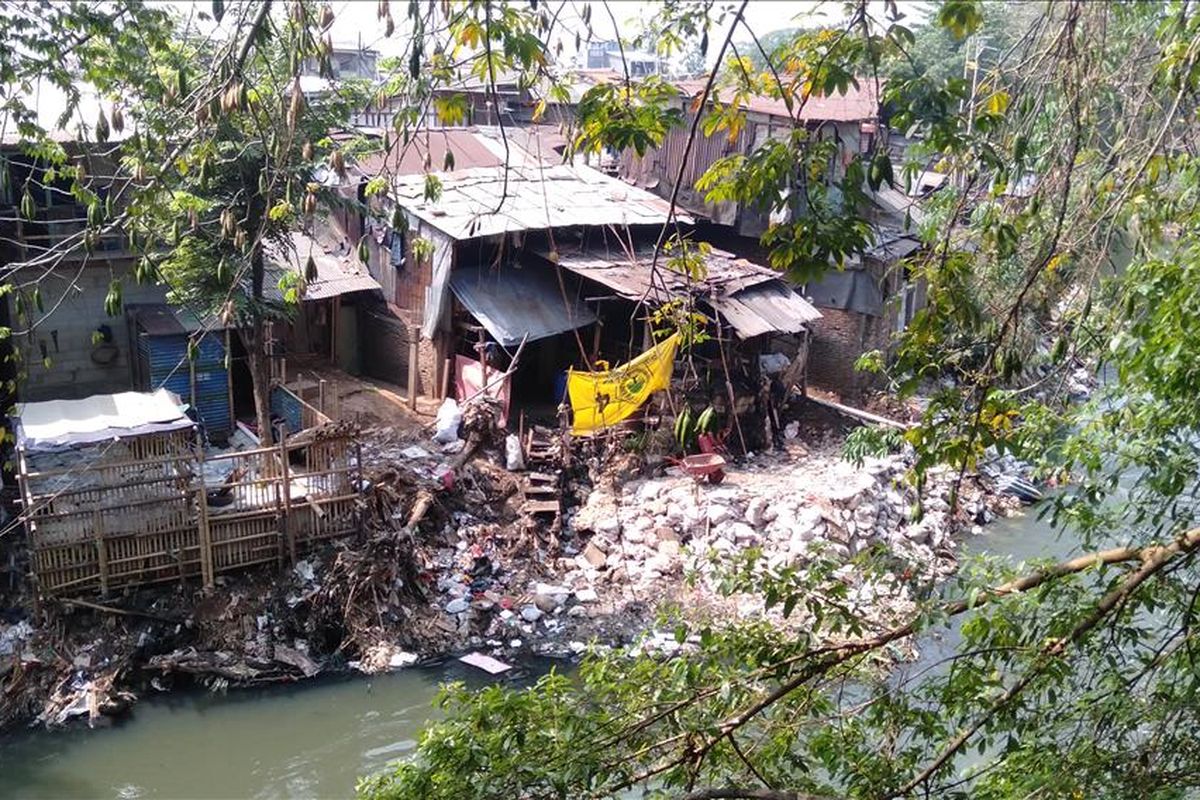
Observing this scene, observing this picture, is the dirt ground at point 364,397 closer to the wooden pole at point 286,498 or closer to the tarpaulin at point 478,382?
the tarpaulin at point 478,382

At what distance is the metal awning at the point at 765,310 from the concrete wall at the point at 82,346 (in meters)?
7.54

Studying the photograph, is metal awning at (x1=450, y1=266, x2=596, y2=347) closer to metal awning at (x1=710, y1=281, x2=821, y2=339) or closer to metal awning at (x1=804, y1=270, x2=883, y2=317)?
metal awning at (x1=710, y1=281, x2=821, y2=339)

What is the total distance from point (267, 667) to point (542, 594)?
294 cm

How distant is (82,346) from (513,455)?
573 cm

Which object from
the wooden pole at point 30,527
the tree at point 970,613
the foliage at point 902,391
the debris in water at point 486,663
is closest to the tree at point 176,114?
the foliage at point 902,391

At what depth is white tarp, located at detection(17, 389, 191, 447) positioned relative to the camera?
998cm

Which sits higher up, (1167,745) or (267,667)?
(1167,745)

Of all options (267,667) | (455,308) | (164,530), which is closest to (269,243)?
(455,308)

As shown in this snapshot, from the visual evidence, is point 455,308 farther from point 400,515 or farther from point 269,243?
point 400,515

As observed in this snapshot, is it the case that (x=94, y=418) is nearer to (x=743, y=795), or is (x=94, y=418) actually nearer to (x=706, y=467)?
(x=706, y=467)

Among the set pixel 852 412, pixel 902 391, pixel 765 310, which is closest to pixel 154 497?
pixel 902 391

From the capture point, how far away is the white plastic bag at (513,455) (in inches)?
533

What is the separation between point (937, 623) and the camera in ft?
11.5

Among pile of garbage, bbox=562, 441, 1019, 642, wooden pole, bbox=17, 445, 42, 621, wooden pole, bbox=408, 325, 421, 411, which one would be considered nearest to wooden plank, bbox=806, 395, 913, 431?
pile of garbage, bbox=562, 441, 1019, 642
